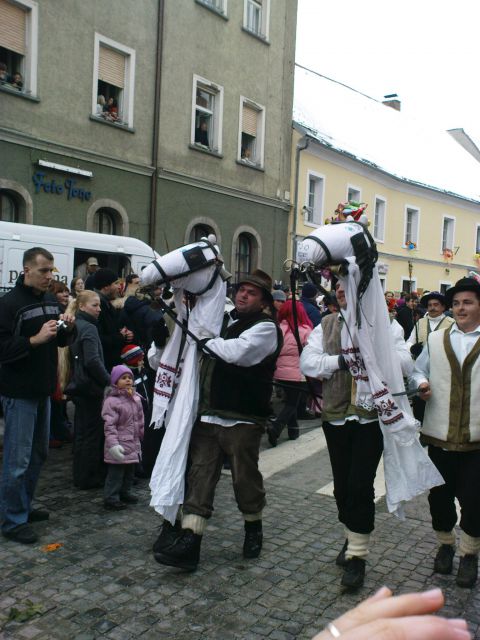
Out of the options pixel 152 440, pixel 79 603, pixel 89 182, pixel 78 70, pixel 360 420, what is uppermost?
pixel 78 70

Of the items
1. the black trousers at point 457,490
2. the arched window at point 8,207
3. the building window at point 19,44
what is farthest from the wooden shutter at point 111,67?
the black trousers at point 457,490

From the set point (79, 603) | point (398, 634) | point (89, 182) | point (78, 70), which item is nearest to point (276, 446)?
point (79, 603)

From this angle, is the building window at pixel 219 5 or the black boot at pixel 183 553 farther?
the building window at pixel 219 5

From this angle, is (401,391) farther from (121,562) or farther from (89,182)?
(89,182)

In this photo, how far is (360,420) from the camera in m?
3.93

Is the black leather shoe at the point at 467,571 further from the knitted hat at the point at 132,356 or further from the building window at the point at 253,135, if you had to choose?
the building window at the point at 253,135

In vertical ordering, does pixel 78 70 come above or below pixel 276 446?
above

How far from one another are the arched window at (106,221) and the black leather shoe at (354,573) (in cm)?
1272

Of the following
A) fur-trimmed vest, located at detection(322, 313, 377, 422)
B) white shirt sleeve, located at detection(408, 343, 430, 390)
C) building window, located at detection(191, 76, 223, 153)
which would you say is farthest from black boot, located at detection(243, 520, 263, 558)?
building window, located at detection(191, 76, 223, 153)

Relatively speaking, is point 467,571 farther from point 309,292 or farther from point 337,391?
point 309,292

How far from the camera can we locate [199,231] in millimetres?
18344

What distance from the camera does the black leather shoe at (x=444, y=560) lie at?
13.7 ft

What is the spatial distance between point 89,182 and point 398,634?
15.0 metres

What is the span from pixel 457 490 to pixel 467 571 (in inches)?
18.3
